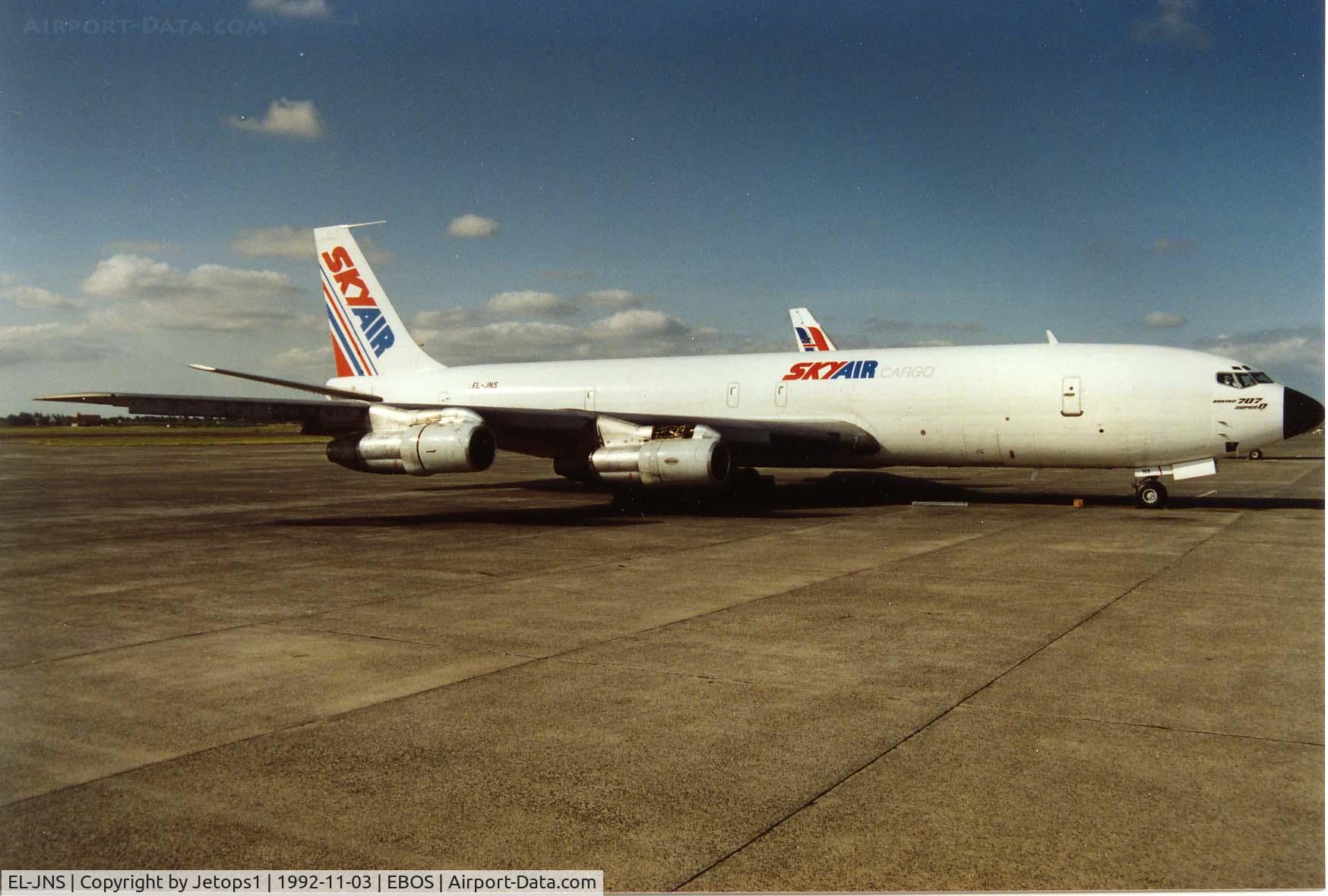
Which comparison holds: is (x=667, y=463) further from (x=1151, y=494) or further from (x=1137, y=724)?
(x=1137, y=724)

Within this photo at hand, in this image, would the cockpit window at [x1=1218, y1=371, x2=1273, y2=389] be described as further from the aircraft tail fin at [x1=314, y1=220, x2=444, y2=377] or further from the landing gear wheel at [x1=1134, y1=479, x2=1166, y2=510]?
the aircraft tail fin at [x1=314, y1=220, x2=444, y2=377]

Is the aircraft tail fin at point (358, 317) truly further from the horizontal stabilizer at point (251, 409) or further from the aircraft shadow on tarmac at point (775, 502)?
the horizontal stabilizer at point (251, 409)

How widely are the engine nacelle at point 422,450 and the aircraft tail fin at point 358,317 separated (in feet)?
32.2

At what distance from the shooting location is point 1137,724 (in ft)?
18.7

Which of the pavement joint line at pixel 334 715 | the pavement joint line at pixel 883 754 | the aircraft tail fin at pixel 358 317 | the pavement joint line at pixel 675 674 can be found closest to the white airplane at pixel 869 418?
the aircraft tail fin at pixel 358 317

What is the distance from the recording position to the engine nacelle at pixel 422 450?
1725cm

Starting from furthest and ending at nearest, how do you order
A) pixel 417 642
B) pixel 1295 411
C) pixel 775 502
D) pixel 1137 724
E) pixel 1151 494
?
pixel 775 502
pixel 1151 494
pixel 1295 411
pixel 417 642
pixel 1137 724

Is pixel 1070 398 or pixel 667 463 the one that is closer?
pixel 667 463

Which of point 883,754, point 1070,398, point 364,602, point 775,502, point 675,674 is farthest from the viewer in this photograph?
point 775,502

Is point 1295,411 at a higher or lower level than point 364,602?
higher

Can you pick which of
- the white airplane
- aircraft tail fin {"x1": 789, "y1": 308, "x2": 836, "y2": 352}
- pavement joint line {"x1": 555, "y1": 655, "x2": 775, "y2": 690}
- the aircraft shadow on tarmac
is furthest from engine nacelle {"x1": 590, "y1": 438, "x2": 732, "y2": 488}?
aircraft tail fin {"x1": 789, "y1": 308, "x2": 836, "y2": 352}

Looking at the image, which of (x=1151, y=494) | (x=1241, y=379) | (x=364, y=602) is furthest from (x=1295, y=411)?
(x=364, y=602)

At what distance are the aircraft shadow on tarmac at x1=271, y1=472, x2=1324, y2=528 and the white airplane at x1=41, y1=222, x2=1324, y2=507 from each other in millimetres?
948

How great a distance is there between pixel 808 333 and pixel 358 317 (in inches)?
1257
